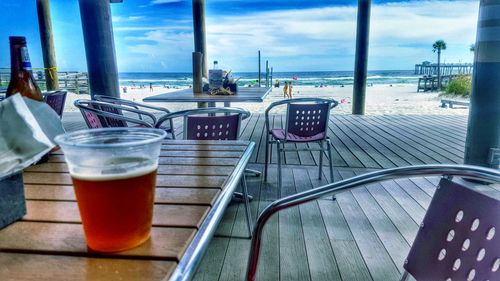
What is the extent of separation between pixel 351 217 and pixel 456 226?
1.43m

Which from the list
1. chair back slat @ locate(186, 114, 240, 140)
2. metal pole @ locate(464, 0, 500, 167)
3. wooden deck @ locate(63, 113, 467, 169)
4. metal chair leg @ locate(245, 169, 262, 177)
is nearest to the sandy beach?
wooden deck @ locate(63, 113, 467, 169)

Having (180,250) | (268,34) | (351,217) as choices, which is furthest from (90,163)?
(268,34)

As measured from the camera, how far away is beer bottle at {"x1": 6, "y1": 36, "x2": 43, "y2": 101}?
2.03ft

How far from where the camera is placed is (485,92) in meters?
2.47

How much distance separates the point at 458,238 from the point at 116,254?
0.63m

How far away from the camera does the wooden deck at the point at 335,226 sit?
4.87ft

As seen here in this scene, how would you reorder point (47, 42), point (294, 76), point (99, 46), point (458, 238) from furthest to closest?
point (294, 76) < point (47, 42) < point (99, 46) < point (458, 238)

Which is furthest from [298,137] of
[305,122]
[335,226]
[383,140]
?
[383,140]

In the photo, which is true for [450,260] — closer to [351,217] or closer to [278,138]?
[351,217]

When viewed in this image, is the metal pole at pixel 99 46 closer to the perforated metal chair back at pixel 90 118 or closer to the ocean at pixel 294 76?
the perforated metal chair back at pixel 90 118

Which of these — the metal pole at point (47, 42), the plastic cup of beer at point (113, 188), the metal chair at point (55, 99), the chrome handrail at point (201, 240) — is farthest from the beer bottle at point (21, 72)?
the metal pole at point (47, 42)

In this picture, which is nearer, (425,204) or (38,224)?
(38,224)

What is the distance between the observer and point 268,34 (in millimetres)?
24281

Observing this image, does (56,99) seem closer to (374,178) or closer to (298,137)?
(298,137)
